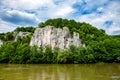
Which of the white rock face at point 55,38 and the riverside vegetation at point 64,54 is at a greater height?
the white rock face at point 55,38

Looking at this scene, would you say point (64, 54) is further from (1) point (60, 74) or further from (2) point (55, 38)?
(1) point (60, 74)

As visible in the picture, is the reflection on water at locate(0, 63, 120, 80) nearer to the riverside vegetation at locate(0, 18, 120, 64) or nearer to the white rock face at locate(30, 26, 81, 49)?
the riverside vegetation at locate(0, 18, 120, 64)

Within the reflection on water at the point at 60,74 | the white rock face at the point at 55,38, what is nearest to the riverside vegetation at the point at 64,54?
the white rock face at the point at 55,38

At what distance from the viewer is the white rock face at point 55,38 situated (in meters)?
89.9

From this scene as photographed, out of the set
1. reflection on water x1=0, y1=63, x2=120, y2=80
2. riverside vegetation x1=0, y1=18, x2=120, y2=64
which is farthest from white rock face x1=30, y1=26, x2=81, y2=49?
reflection on water x1=0, y1=63, x2=120, y2=80

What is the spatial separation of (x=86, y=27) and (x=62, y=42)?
81.3 ft

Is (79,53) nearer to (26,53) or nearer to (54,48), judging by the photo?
(54,48)

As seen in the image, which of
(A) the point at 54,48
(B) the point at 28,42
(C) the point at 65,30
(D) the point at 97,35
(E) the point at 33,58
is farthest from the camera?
(D) the point at 97,35

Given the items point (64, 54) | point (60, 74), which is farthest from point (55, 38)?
point (60, 74)

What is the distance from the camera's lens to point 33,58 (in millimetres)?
81125

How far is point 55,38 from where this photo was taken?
91.0m

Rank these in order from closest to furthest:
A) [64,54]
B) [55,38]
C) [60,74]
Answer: [60,74] → [64,54] → [55,38]

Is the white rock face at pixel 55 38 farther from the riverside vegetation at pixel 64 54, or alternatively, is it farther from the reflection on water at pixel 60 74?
the reflection on water at pixel 60 74

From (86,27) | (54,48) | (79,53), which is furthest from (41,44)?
(86,27)
